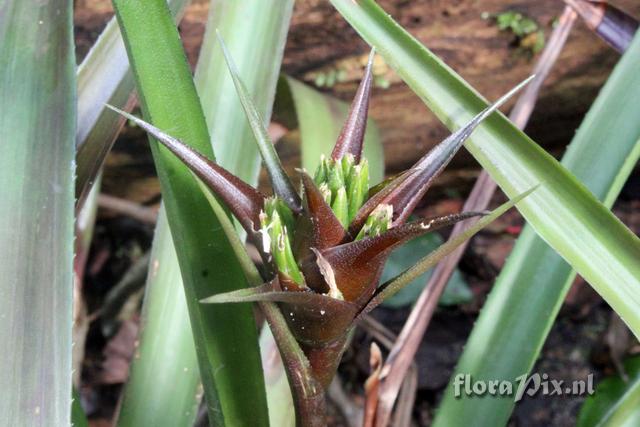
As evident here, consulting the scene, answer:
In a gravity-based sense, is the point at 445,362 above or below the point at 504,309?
below

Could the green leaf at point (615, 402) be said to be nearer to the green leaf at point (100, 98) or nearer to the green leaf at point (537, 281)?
the green leaf at point (537, 281)

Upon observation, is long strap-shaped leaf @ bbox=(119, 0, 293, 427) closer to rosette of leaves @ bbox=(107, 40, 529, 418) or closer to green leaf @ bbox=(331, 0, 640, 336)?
green leaf @ bbox=(331, 0, 640, 336)

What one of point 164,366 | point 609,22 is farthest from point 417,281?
point 164,366

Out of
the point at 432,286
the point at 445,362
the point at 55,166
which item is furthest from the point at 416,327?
the point at 445,362

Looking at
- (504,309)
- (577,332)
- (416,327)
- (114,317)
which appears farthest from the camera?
(114,317)

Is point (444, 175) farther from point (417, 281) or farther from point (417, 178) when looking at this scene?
point (417, 178)

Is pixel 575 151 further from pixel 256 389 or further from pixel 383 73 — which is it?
pixel 383 73

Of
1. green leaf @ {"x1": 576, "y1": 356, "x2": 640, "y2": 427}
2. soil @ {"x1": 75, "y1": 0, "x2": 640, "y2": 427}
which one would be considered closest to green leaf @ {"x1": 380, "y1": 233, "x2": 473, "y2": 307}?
soil @ {"x1": 75, "y1": 0, "x2": 640, "y2": 427}
